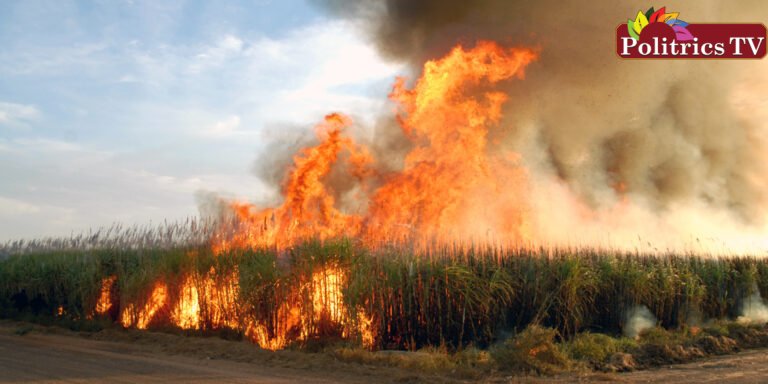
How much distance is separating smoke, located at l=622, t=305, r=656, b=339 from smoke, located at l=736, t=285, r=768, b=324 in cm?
365

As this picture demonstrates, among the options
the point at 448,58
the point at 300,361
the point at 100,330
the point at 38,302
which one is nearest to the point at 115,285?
the point at 100,330

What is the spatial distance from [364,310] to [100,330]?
799 cm

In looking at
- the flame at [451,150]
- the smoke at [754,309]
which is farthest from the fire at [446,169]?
the smoke at [754,309]

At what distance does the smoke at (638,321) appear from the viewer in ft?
47.1

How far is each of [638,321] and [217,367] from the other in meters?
10.1

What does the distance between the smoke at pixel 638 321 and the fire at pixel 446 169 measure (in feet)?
11.7

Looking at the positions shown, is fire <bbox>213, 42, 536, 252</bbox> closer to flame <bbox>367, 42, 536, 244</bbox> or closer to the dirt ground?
flame <bbox>367, 42, 536, 244</bbox>

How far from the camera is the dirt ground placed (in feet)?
30.9

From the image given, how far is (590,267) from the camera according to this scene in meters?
14.5

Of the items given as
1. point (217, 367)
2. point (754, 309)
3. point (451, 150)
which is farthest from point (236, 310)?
point (754, 309)

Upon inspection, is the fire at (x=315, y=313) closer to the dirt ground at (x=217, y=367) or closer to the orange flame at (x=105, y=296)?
the dirt ground at (x=217, y=367)

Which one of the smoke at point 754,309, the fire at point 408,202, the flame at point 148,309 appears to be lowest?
the smoke at point 754,309

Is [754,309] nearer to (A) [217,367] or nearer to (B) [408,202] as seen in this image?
(B) [408,202]

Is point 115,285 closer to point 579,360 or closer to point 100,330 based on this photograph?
point 100,330
